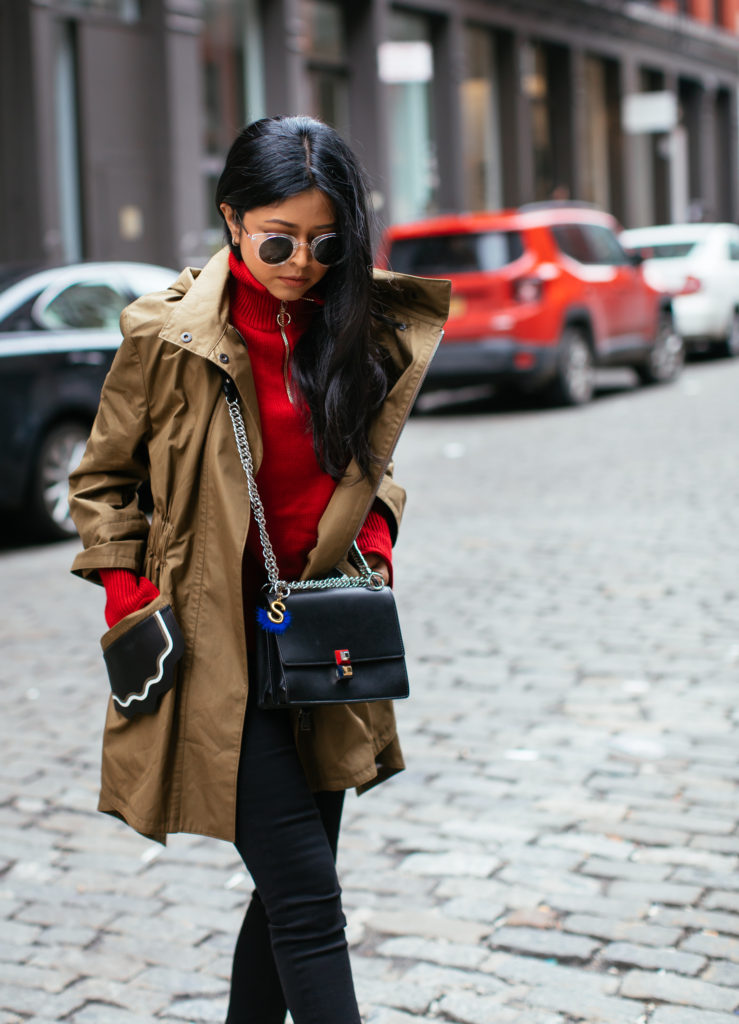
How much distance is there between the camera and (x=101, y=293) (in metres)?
9.59

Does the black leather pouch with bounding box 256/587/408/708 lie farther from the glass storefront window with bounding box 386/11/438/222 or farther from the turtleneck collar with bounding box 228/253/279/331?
the glass storefront window with bounding box 386/11/438/222

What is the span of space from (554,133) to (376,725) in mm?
27553

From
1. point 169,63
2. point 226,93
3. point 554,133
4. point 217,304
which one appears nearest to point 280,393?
point 217,304

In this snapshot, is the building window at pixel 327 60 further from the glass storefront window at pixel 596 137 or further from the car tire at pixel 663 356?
the glass storefront window at pixel 596 137

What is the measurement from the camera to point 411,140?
24.2 m

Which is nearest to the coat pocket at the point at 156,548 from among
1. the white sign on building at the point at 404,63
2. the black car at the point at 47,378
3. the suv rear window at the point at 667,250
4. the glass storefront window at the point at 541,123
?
the black car at the point at 47,378

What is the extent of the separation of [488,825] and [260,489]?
200cm

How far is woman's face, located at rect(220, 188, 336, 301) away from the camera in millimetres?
2367

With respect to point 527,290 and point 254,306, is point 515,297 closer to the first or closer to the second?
point 527,290

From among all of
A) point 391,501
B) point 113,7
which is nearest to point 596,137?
point 113,7

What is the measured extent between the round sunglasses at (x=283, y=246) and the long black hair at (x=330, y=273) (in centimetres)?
4

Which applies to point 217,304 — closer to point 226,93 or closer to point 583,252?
point 583,252

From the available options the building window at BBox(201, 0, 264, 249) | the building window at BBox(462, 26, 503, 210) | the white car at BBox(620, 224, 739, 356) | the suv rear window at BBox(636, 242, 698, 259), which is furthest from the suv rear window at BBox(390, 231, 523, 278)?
the building window at BBox(462, 26, 503, 210)

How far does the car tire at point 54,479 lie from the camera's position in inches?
350
